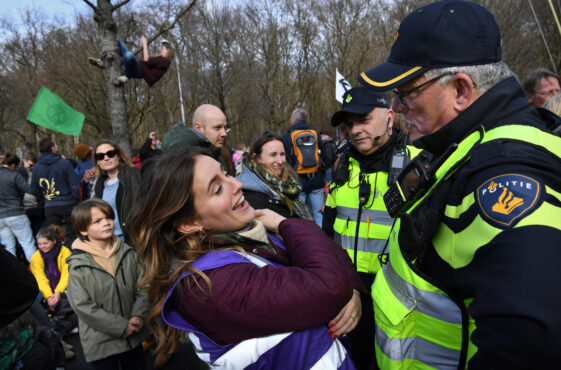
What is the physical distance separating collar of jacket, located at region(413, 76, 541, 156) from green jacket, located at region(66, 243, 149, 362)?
8.69 ft

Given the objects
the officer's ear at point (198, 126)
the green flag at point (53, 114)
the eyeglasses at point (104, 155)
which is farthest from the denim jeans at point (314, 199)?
the green flag at point (53, 114)

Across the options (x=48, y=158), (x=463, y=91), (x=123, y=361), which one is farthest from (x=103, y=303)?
(x=48, y=158)

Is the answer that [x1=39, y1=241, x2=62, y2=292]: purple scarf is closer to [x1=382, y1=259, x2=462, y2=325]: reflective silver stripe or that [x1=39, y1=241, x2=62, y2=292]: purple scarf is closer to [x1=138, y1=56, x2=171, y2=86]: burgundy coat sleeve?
[x1=138, y1=56, x2=171, y2=86]: burgundy coat sleeve

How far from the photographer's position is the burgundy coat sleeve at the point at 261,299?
1.10 m

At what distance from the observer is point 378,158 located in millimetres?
2520

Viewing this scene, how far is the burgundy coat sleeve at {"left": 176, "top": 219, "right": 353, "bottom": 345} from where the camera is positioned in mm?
1104

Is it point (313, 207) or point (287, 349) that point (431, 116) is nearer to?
point (287, 349)

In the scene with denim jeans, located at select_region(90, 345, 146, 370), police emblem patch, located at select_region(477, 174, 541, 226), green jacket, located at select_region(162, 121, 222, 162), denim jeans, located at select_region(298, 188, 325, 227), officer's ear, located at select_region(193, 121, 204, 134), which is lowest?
denim jeans, located at select_region(90, 345, 146, 370)

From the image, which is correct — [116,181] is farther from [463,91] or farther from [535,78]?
[535,78]

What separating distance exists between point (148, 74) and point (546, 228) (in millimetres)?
6815

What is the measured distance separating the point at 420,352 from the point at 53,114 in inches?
262

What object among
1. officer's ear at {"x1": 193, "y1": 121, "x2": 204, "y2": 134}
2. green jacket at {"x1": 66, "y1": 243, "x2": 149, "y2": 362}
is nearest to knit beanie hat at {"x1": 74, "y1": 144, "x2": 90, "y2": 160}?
officer's ear at {"x1": 193, "y1": 121, "x2": 204, "y2": 134}

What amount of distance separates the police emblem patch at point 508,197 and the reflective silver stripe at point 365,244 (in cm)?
149

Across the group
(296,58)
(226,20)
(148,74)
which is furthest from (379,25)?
(148,74)
